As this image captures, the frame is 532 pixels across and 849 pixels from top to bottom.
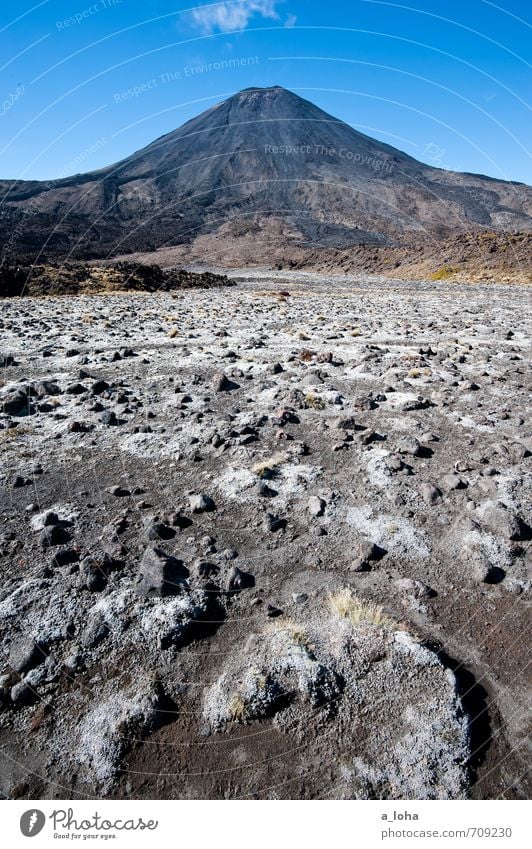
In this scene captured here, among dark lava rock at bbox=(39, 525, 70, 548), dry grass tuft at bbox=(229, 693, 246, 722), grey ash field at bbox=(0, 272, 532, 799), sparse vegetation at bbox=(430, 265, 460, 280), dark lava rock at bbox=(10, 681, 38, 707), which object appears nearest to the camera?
grey ash field at bbox=(0, 272, 532, 799)

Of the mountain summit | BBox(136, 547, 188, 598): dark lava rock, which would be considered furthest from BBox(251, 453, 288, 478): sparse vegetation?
the mountain summit

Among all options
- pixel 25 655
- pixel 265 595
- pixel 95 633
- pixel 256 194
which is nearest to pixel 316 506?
pixel 265 595

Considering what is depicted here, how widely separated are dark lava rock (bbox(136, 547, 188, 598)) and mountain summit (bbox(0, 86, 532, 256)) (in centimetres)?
7709

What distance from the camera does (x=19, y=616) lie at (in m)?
3.59

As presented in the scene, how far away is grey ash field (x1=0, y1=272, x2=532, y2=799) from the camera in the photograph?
2.73 metres

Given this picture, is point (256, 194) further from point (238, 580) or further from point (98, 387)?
point (238, 580)

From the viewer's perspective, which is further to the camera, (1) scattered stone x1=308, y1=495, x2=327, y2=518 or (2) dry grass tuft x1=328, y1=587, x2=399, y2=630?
(1) scattered stone x1=308, y1=495, x2=327, y2=518

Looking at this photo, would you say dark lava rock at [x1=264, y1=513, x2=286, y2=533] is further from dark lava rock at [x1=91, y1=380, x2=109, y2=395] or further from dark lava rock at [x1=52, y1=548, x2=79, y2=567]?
dark lava rock at [x1=91, y1=380, x2=109, y2=395]

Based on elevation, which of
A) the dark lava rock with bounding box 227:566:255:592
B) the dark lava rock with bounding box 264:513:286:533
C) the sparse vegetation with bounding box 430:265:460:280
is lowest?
the dark lava rock with bounding box 227:566:255:592

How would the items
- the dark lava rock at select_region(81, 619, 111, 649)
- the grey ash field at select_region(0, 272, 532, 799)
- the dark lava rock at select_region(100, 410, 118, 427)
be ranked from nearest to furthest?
the grey ash field at select_region(0, 272, 532, 799) < the dark lava rock at select_region(81, 619, 111, 649) < the dark lava rock at select_region(100, 410, 118, 427)

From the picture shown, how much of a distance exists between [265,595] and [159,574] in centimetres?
86

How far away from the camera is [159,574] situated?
3879mm

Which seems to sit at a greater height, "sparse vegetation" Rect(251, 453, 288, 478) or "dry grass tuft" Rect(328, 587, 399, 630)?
"sparse vegetation" Rect(251, 453, 288, 478)
